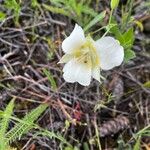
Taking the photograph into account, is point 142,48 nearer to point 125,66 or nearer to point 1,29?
point 125,66

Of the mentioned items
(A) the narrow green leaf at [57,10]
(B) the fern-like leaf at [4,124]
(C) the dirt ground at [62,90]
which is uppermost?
(A) the narrow green leaf at [57,10]

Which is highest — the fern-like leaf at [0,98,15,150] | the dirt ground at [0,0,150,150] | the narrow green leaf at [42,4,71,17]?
the narrow green leaf at [42,4,71,17]

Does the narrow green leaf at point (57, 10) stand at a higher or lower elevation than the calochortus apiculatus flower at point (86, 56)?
higher

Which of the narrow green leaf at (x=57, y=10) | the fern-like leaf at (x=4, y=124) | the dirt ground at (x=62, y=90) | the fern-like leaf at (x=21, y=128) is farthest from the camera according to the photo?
the narrow green leaf at (x=57, y=10)

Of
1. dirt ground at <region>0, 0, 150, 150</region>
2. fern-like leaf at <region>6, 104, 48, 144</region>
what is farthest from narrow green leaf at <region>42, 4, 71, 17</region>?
fern-like leaf at <region>6, 104, 48, 144</region>

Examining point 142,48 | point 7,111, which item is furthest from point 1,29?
point 142,48

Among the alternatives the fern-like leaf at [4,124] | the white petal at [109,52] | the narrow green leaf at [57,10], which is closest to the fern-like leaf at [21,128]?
the fern-like leaf at [4,124]

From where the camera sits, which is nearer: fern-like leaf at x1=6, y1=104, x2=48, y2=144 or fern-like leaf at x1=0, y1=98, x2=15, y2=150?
fern-like leaf at x1=0, y1=98, x2=15, y2=150

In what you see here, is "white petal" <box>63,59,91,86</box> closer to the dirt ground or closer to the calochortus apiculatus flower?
the calochortus apiculatus flower

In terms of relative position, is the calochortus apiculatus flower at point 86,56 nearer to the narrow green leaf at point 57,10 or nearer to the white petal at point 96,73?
the white petal at point 96,73
